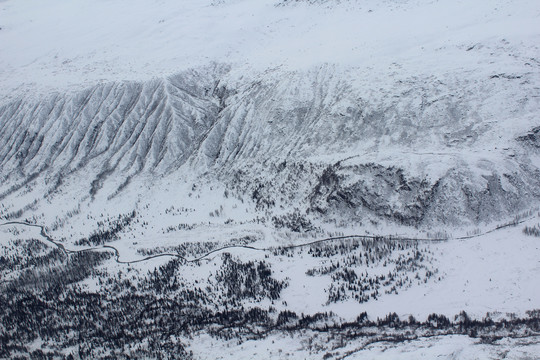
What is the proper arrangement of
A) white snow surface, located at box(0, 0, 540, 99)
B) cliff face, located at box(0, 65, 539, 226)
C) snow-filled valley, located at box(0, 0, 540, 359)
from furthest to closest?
white snow surface, located at box(0, 0, 540, 99) → cliff face, located at box(0, 65, 539, 226) → snow-filled valley, located at box(0, 0, 540, 359)

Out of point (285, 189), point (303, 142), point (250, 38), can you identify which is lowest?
point (285, 189)

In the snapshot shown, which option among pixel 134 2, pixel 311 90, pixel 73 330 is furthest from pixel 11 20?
pixel 73 330

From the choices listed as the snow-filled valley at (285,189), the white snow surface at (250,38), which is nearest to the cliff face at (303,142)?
the snow-filled valley at (285,189)

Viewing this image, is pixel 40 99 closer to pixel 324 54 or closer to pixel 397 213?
pixel 324 54

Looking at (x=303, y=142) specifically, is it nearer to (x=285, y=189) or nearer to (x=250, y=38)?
(x=285, y=189)

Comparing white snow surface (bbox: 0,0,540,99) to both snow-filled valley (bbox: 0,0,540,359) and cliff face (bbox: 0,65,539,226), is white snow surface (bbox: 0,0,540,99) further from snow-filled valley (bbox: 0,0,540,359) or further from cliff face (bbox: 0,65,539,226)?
cliff face (bbox: 0,65,539,226)

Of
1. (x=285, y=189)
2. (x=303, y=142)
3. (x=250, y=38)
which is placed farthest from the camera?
(x=250, y=38)

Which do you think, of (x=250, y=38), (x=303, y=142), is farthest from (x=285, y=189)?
(x=250, y=38)

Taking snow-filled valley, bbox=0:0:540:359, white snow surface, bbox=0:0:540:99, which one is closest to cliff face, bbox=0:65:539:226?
snow-filled valley, bbox=0:0:540:359
